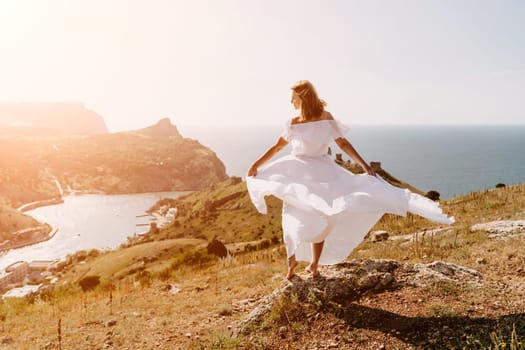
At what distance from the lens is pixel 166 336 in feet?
23.9

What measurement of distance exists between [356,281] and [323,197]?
1.94m

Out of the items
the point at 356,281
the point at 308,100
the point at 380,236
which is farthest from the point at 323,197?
the point at 380,236

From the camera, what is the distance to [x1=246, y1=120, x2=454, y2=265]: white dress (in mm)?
5934

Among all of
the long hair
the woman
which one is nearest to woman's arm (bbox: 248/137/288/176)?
the woman

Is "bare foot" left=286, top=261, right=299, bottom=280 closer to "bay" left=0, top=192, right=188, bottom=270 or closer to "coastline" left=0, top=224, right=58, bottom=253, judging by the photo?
"bay" left=0, top=192, right=188, bottom=270

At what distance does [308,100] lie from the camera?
6473 mm

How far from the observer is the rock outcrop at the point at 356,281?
6.69 meters

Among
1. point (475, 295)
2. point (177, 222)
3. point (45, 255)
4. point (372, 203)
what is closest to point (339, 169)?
point (372, 203)

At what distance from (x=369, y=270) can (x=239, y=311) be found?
2.93 m

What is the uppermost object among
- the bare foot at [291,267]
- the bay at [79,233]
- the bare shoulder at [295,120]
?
the bare shoulder at [295,120]

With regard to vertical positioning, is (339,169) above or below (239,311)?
above

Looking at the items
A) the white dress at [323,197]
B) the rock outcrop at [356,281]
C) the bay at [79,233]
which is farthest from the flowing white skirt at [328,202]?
the bay at [79,233]

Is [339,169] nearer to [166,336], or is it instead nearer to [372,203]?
[372,203]

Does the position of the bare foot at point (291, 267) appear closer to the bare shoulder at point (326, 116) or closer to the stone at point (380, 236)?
the bare shoulder at point (326, 116)
